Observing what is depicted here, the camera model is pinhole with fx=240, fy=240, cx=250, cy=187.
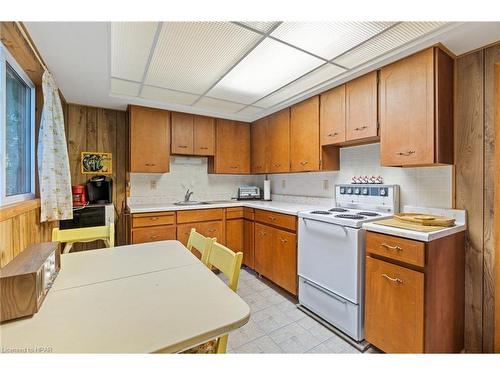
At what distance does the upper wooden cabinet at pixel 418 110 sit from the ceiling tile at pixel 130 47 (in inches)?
68.4

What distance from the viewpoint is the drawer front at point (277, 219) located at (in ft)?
7.76

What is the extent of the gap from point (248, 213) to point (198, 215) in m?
0.63

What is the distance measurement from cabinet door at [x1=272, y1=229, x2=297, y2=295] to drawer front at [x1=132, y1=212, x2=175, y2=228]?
46.7 inches

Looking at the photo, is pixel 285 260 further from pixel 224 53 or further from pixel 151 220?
pixel 224 53

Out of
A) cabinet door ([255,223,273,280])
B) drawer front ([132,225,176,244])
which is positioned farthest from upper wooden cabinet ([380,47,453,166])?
drawer front ([132,225,176,244])

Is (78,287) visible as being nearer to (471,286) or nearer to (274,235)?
(274,235)

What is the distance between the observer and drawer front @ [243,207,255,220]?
2992mm

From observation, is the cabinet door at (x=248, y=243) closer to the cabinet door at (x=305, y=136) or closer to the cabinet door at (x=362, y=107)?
the cabinet door at (x=305, y=136)

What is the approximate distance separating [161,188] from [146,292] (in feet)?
8.25

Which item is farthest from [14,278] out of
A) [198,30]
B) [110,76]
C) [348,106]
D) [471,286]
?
[471,286]

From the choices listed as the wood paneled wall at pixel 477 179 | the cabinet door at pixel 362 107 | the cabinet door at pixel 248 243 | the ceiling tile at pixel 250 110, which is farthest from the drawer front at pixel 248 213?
the wood paneled wall at pixel 477 179

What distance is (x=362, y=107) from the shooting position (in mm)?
2057

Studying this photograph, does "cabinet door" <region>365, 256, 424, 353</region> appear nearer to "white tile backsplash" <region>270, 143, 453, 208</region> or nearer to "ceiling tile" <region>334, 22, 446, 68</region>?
"white tile backsplash" <region>270, 143, 453, 208</region>

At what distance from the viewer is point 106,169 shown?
2982mm
